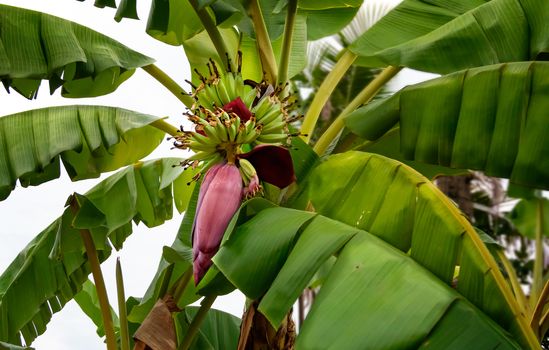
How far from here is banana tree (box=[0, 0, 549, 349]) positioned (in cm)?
166

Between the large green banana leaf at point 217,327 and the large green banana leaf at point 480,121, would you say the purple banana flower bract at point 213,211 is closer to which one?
the large green banana leaf at point 480,121

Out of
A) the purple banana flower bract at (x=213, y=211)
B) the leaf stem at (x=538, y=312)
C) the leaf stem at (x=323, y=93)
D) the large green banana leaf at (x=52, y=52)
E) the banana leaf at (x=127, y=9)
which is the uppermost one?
the banana leaf at (x=127, y=9)

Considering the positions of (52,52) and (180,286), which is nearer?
(52,52)

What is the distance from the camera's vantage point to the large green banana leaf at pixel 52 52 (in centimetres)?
231

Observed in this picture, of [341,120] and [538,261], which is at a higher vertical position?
[341,120]

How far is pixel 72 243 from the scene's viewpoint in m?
2.71

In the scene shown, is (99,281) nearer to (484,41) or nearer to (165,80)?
(165,80)

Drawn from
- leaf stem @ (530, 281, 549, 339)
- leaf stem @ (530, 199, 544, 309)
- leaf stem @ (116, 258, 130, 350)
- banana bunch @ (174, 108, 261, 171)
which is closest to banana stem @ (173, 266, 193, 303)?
leaf stem @ (116, 258, 130, 350)

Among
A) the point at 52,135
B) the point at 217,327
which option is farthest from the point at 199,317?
the point at 217,327

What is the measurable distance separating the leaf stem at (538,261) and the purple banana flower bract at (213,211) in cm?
169

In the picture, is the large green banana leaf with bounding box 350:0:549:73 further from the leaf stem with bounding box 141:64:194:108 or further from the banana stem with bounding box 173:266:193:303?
the banana stem with bounding box 173:266:193:303

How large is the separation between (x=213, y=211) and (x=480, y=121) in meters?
0.69

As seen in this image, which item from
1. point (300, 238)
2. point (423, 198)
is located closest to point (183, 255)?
point (300, 238)

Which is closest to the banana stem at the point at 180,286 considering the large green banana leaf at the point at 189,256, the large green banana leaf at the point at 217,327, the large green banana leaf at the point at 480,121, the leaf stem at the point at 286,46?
the large green banana leaf at the point at 189,256
